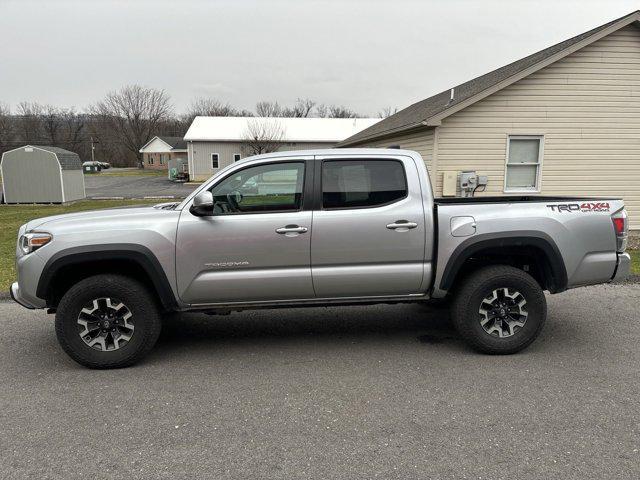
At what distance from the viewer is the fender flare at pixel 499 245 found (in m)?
4.14

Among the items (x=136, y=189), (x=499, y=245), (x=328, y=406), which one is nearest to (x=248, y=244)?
(x=328, y=406)

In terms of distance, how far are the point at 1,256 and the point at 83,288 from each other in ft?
20.0

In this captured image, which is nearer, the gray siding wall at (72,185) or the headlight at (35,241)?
the headlight at (35,241)

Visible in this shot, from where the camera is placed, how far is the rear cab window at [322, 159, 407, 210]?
4176 millimetres

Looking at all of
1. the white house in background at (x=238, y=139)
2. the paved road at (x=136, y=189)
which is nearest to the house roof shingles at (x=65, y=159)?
the paved road at (x=136, y=189)

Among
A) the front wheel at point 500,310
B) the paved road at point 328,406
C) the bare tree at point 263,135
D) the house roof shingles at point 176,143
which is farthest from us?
the house roof shingles at point 176,143

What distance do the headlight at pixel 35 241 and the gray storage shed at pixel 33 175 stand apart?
17.0 metres

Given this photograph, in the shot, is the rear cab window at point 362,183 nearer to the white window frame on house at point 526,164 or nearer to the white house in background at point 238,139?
the white window frame on house at point 526,164

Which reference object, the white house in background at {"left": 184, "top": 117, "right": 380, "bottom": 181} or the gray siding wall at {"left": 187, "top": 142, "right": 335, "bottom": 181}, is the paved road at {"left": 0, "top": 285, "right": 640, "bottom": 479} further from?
the gray siding wall at {"left": 187, "top": 142, "right": 335, "bottom": 181}

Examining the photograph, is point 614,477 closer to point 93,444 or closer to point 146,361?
point 93,444

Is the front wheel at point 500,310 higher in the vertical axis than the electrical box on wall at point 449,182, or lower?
lower

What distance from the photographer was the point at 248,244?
399 centimetres

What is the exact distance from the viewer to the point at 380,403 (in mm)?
3412

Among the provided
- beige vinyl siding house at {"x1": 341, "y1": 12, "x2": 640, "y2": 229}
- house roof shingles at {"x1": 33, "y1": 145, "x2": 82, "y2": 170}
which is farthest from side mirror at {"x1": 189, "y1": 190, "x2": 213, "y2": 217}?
house roof shingles at {"x1": 33, "y1": 145, "x2": 82, "y2": 170}
